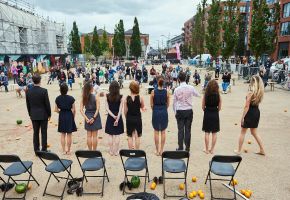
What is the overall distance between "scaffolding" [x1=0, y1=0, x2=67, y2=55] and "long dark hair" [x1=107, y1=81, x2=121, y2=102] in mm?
26330

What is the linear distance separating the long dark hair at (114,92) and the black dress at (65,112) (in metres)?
0.95

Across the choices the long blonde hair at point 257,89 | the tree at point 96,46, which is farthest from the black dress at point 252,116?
the tree at point 96,46

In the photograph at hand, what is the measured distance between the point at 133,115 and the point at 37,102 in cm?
231

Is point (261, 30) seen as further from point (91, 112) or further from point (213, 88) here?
point (91, 112)

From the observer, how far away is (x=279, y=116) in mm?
10312

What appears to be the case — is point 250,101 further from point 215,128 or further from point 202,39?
point 202,39

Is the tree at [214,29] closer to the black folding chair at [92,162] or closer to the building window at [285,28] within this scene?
the building window at [285,28]

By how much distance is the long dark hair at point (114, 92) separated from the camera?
225 inches

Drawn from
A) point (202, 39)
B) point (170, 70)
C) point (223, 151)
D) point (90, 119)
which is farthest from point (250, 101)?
point (202, 39)

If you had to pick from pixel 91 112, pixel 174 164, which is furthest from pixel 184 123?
pixel 91 112

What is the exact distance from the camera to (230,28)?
32000 mm

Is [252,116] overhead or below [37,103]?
below

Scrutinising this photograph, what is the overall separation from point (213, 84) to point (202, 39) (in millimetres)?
48002

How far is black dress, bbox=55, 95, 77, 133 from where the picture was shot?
596cm
